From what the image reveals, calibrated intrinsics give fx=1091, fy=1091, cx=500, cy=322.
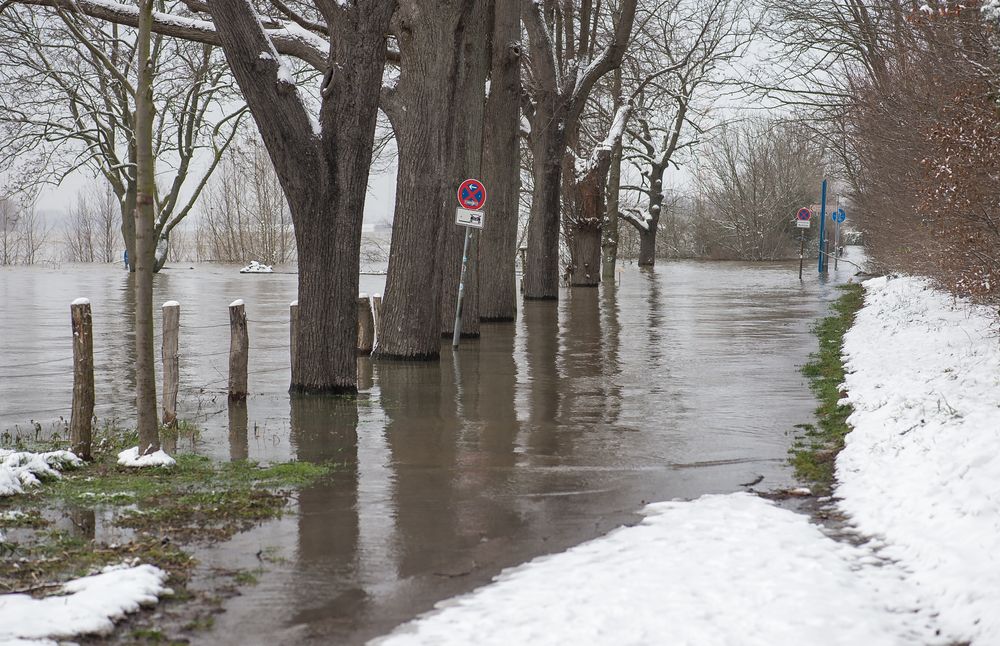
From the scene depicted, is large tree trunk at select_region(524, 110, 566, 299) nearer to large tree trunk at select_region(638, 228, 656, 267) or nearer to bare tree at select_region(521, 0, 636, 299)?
bare tree at select_region(521, 0, 636, 299)

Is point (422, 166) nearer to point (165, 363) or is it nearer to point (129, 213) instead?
point (165, 363)

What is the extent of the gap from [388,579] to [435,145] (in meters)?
9.59

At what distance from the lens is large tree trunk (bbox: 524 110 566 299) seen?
27.4m

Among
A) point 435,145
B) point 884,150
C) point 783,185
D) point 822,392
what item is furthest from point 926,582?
point 783,185

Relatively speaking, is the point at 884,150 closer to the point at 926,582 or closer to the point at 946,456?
the point at 946,456

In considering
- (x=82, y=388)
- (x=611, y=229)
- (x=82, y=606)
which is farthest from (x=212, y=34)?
(x=611, y=229)

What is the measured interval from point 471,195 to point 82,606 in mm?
11645

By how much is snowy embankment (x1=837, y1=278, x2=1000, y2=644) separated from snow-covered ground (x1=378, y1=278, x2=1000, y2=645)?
0.01m

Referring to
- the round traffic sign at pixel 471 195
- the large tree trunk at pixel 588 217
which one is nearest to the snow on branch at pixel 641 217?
the large tree trunk at pixel 588 217

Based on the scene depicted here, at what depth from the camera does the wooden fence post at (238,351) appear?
11.1 m

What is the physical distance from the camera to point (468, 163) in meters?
17.7

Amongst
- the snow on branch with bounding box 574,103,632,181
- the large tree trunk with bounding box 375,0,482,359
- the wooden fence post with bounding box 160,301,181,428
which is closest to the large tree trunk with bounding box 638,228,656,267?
the snow on branch with bounding box 574,103,632,181

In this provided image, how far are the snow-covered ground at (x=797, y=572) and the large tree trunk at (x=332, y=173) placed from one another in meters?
5.57

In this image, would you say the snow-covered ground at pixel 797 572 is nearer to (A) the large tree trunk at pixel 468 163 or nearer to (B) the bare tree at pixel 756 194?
(A) the large tree trunk at pixel 468 163
